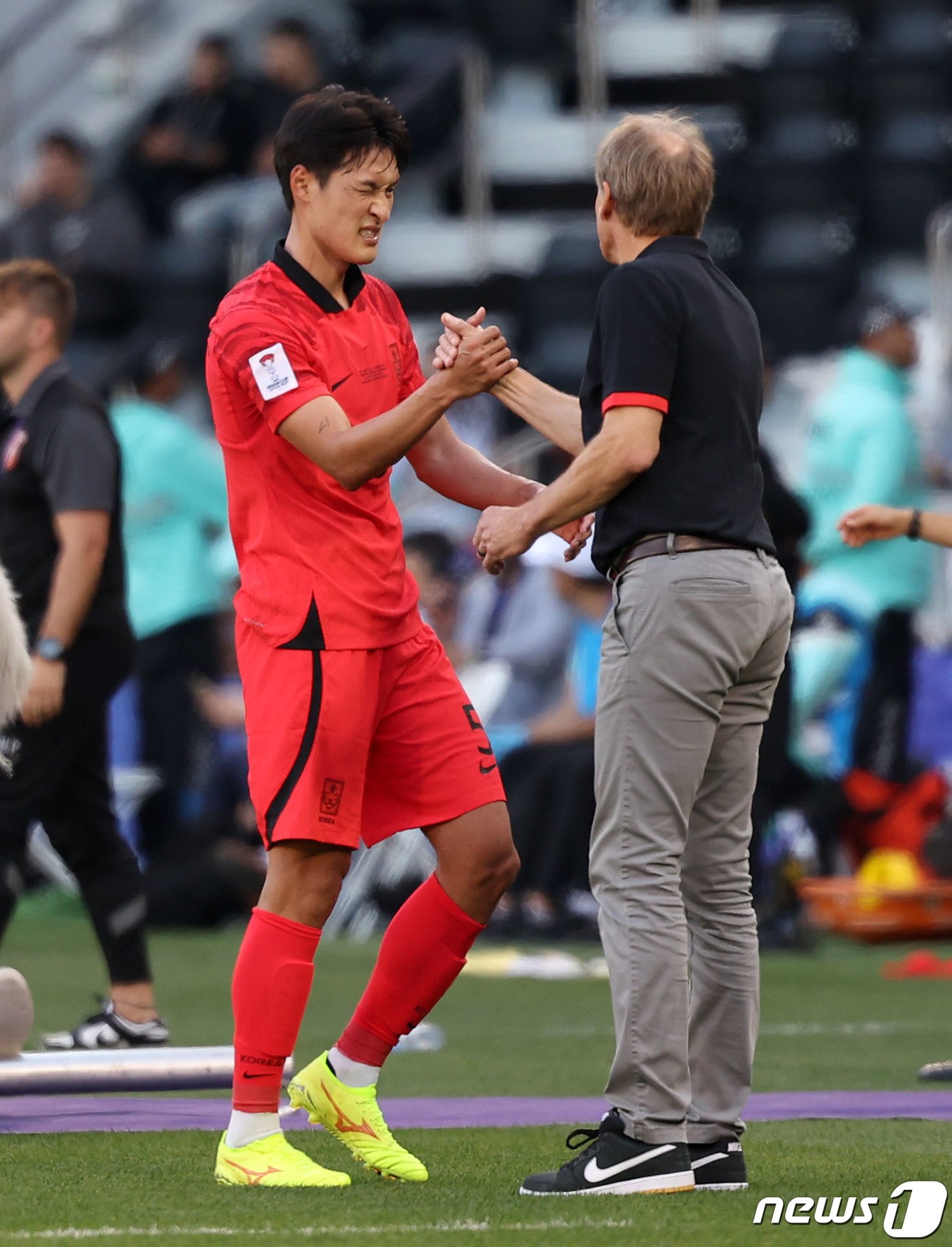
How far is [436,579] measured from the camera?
40.5 feet

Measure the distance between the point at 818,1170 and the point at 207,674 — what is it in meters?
8.56

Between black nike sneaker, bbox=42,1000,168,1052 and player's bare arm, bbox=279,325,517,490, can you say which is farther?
black nike sneaker, bbox=42,1000,168,1052

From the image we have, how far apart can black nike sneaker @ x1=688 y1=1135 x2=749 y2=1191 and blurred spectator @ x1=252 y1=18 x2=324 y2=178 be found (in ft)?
45.7

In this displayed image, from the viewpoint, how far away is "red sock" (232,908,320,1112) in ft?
15.6

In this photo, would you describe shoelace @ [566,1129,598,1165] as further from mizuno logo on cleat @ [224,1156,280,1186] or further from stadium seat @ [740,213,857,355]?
stadium seat @ [740,213,857,355]

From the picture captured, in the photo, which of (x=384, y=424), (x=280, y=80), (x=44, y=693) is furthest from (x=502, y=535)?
(x=280, y=80)

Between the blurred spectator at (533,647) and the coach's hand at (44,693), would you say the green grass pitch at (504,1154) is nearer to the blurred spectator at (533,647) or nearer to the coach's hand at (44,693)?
the coach's hand at (44,693)

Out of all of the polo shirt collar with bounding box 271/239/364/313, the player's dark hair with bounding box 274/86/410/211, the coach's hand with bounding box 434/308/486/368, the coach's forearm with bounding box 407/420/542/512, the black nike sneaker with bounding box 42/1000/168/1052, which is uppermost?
the player's dark hair with bounding box 274/86/410/211

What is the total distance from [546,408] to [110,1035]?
2824 mm

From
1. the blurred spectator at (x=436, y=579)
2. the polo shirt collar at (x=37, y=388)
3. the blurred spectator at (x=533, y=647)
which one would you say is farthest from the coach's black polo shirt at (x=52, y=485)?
the blurred spectator at (x=533, y=647)

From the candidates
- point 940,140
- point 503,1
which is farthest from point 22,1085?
point 503,1

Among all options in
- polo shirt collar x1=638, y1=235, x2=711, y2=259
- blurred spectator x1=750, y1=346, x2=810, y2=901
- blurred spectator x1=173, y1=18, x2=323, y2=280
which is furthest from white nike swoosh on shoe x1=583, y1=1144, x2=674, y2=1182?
blurred spectator x1=173, y1=18, x2=323, y2=280

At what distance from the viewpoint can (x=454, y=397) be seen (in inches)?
186

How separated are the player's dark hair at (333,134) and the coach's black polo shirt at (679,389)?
26.1 inches
